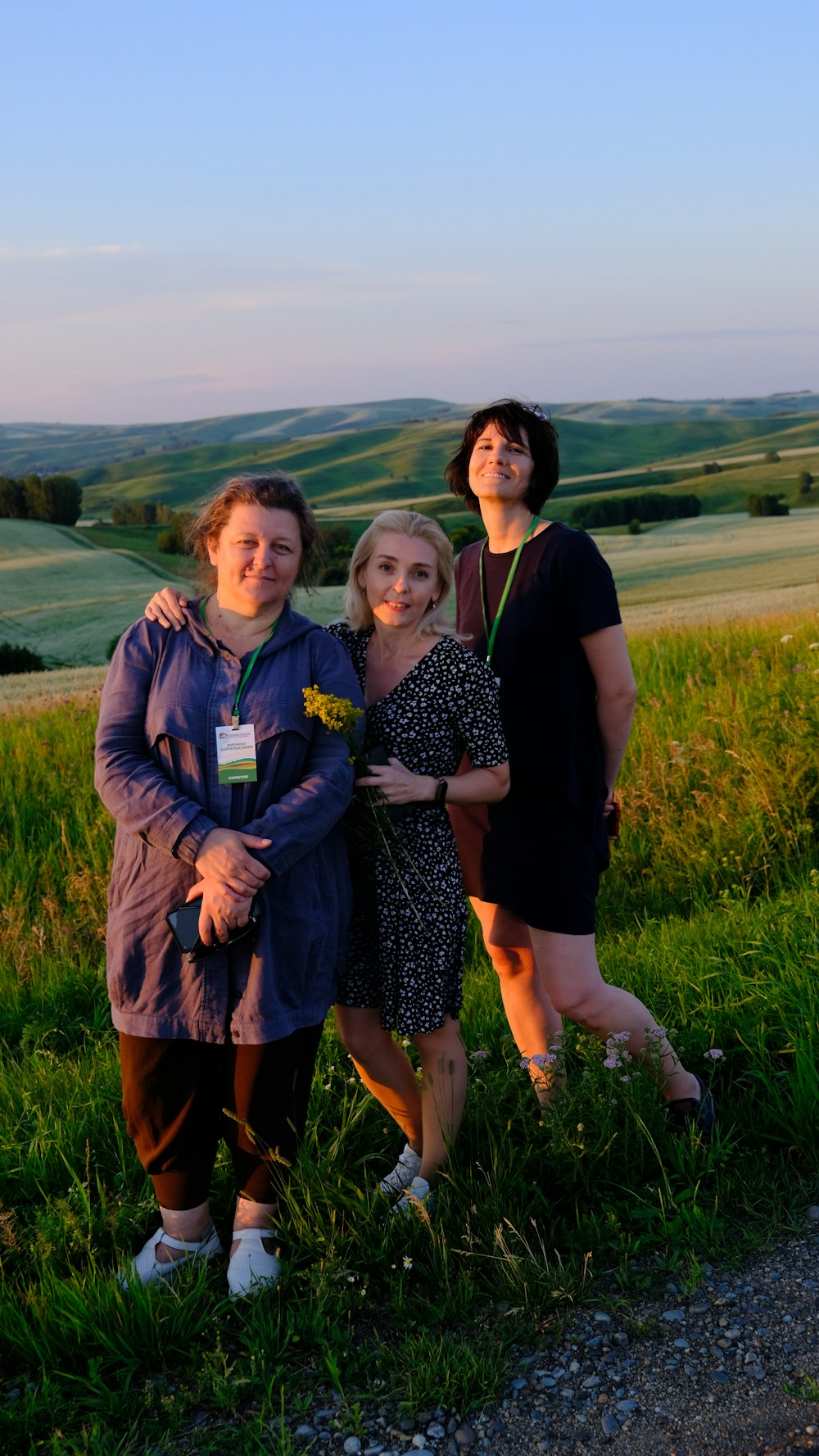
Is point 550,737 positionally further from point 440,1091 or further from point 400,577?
point 440,1091

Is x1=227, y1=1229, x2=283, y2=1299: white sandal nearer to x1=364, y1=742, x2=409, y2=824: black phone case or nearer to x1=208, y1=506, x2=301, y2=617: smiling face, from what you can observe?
x1=364, y1=742, x2=409, y2=824: black phone case

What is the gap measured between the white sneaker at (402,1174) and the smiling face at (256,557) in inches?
63.5

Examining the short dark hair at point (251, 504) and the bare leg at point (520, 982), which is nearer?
the short dark hair at point (251, 504)

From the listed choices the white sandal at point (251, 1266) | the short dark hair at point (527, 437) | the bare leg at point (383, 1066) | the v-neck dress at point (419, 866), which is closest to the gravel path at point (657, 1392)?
the white sandal at point (251, 1266)

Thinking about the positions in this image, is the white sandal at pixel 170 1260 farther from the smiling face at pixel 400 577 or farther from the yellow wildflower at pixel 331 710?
the smiling face at pixel 400 577

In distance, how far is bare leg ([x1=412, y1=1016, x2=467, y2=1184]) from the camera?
3180 mm

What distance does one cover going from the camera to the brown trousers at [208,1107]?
2.93 m

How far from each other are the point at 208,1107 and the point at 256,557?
1454 millimetres

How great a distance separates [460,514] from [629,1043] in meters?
55.0

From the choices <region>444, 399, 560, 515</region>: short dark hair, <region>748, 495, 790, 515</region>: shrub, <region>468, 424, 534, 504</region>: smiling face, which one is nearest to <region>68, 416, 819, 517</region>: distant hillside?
<region>748, 495, 790, 515</region>: shrub

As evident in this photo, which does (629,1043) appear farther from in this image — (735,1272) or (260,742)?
(260,742)

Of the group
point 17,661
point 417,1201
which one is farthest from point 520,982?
point 17,661

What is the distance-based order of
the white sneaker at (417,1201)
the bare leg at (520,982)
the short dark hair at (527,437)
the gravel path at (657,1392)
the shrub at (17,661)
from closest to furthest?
1. the gravel path at (657,1392)
2. the white sneaker at (417,1201)
3. the short dark hair at (527,437)
4. the bare leg at (520,982)
5. the shrub at (17,661)

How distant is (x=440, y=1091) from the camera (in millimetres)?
3189
